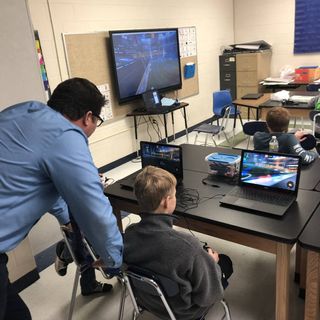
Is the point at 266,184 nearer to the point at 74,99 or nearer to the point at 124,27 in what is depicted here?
the point at 74,99

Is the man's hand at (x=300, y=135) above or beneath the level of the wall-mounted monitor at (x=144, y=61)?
beneath

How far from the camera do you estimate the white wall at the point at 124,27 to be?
3635mm

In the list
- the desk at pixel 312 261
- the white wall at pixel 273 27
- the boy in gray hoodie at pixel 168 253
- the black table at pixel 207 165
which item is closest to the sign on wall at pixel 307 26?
the white wall at pixel 273 27

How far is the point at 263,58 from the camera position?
6.32 meters

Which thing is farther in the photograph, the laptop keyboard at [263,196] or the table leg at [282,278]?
the laptop keyboard at [263,196]

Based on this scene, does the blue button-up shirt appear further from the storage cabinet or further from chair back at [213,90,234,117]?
the storage cabinet

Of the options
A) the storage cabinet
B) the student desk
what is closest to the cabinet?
the storage cabinet

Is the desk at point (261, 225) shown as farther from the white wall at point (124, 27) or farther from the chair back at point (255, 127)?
the chair back at point (255, 127)

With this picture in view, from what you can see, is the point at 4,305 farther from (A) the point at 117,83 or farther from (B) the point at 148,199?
(A) the point at 117,83

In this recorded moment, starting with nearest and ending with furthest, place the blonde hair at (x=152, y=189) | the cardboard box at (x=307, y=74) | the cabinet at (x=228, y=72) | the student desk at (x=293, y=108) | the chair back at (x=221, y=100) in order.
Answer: the blonde hair at (x=152, y=189), the student desk at (x=293, y=108), the chair back at (x=221, y=100), the cardboard box at (x=307, y=74), the cabinet at (x=228, y=72)

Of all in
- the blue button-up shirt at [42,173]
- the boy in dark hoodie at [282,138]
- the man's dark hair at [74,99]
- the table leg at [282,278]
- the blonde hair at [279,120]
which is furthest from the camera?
the blonde hair at [279,120]

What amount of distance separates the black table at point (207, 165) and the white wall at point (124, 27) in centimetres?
120

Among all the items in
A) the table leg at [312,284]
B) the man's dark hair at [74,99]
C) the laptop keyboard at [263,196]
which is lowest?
the table leg at [312,284]

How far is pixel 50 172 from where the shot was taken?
3.92 feet
